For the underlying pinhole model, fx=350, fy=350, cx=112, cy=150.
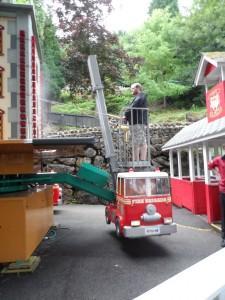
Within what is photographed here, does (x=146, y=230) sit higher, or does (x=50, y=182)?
(x=50, y=182)

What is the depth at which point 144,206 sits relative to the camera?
25.1 feet

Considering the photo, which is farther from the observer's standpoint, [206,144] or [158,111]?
[158,111]

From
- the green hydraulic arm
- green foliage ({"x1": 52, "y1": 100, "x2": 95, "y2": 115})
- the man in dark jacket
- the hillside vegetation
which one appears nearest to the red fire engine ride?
the green hydraulic arm

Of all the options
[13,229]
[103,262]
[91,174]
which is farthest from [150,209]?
[13,229]

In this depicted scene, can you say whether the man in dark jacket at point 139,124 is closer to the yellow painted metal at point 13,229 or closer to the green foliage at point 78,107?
the yellow painted metal at point 13,229

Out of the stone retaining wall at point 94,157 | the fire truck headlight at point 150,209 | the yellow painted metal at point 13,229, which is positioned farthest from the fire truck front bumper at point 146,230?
the stone retaining wall at point 94,157

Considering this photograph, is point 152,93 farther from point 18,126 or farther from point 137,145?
point 18,126

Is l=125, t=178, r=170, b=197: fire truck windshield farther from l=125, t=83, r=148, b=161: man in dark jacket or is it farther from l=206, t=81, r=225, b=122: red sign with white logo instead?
l=206, t=81, r=225, b=122: red sign with white logo

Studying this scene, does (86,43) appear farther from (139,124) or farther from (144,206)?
(144,206)

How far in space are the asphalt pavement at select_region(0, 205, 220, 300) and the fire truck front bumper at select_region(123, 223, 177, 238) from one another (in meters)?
0.47

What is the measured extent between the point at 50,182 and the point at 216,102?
17.6 ft

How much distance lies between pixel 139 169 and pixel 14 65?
392cm

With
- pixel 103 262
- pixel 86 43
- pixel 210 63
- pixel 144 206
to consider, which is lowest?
pixel 103 262

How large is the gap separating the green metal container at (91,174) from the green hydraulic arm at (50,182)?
0.27 ft
